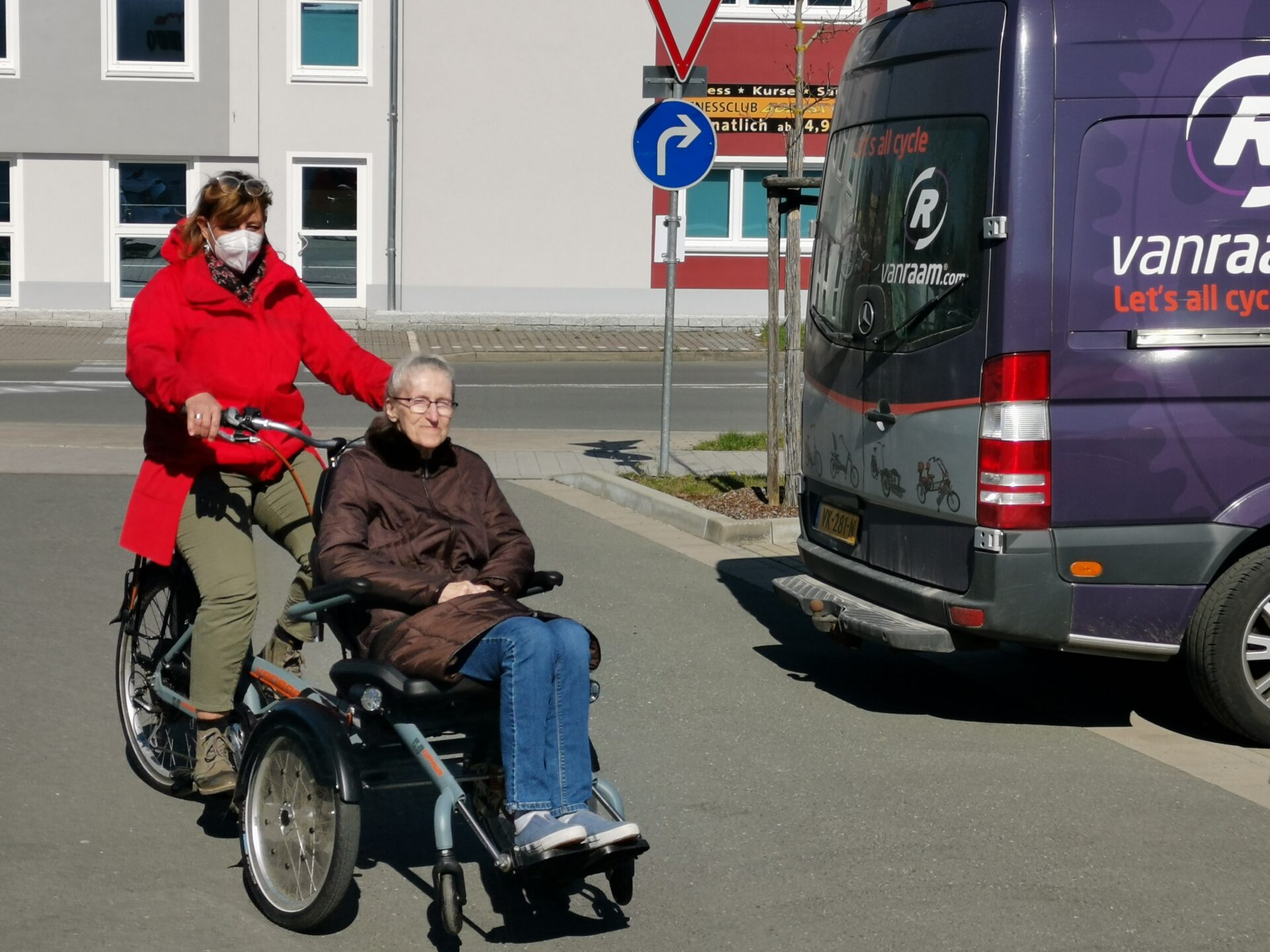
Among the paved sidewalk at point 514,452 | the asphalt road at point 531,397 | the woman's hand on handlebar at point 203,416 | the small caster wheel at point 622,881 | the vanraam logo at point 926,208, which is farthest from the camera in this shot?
the asphalt road at point 531,397

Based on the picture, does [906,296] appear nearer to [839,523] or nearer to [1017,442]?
[1017,442]

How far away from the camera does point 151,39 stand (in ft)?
93.1

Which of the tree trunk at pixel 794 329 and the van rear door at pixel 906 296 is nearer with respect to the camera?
the van rear door at pixel 906 296

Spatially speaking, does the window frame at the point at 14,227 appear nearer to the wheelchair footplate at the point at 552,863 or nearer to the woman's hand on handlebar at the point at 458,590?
the woman's hand on handlebar at the point at 458,590

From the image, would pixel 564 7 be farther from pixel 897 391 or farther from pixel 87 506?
pixel 897 391

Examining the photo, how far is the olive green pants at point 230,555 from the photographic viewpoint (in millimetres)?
5102

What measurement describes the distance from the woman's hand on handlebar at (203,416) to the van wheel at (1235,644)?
3527 millimetres

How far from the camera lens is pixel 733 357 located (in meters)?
25.0

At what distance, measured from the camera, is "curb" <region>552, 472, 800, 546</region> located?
10406mm

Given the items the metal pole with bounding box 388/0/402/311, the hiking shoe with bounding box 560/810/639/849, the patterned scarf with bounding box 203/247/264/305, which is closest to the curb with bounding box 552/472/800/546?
the patterned scarf with bounding box 203/247/264/305

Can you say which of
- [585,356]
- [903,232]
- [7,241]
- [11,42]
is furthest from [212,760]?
[11,42]

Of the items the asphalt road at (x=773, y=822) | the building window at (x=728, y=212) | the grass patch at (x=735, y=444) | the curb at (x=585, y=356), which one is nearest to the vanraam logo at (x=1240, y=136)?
the asphalt road at (x=773, y=822)

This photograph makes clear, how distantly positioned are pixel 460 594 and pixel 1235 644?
3094mm

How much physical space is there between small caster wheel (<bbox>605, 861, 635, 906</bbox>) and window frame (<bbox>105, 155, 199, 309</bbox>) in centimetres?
2575
